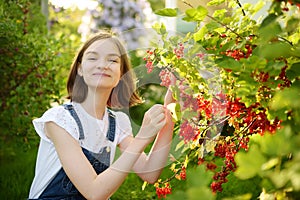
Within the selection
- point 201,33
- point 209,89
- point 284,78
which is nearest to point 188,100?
point 209,89

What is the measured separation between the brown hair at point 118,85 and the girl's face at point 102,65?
3cm

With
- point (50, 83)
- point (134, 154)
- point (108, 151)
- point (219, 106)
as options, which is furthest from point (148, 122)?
point (50, 83)

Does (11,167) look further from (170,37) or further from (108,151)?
(170,37)

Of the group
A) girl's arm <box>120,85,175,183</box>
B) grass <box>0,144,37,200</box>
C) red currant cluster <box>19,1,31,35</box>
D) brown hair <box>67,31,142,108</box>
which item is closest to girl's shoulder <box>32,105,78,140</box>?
brown hair <box>67,31,142,108</box>

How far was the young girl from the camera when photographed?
6.11 ft

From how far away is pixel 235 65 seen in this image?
123 centimetres

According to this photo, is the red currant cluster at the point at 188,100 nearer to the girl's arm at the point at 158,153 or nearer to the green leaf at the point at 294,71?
the girl's arm at the point at 158,153

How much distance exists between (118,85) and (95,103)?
112 millimetres

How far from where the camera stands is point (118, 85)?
2154 millimetres

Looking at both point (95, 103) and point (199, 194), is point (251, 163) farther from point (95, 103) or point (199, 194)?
point (95, 103)

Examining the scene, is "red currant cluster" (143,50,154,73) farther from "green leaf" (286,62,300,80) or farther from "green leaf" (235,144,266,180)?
"green leaf" (235,144,266,180)

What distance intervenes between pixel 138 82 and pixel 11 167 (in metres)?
2.14

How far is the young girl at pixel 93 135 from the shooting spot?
6.11ft

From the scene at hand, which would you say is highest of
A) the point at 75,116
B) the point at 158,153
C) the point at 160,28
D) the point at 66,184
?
the point at 160,28
